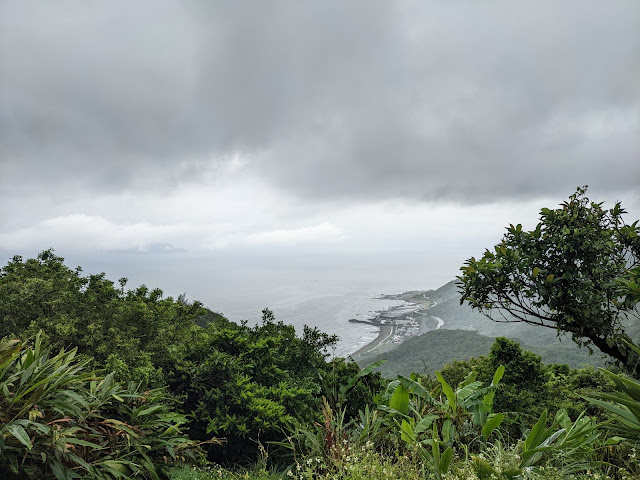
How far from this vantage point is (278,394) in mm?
4516

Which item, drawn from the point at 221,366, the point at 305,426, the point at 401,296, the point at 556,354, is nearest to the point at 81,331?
the point at 221,366

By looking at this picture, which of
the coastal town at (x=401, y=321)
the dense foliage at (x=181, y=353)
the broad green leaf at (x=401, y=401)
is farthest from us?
the coastal town at (x=401, y=321)

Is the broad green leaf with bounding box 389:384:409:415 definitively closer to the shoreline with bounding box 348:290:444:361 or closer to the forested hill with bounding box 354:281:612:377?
the shoreline with bounding box 348:290:444:361

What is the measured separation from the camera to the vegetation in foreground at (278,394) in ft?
9.17

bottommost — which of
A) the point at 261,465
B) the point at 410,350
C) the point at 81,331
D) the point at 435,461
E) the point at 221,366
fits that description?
the point at 410,350

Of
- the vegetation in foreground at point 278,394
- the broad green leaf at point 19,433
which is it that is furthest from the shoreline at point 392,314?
the broad green leaf at point 19,433

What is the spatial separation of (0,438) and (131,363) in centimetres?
179

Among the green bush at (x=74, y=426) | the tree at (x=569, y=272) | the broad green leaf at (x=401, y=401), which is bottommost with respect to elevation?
the broad green leaf at (x=401, y=401)

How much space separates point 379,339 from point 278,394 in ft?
41.1

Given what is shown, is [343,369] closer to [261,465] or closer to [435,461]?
[261,465]

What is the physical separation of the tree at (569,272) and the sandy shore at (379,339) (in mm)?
10214

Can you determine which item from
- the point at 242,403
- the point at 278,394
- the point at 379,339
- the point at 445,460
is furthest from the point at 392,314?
the point at 445,460

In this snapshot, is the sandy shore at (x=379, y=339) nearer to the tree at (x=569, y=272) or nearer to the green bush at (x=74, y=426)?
the tree at (x=569, y=272)

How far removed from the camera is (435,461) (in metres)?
2.82
